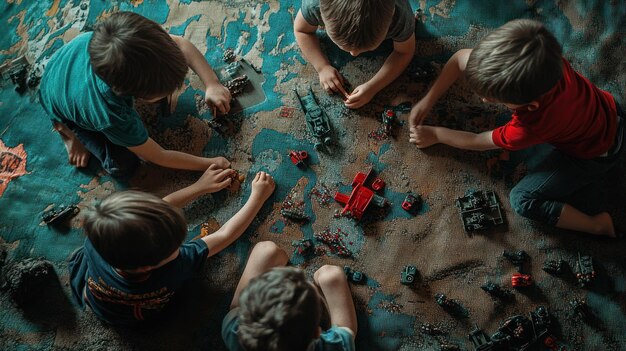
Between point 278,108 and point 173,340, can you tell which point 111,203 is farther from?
point 278,108

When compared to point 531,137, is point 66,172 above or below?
below

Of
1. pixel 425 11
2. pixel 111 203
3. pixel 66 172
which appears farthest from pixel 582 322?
pixel 66 172

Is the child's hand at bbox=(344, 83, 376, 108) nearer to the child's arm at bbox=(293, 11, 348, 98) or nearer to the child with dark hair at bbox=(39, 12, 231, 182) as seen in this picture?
the child's arm at bbox=(293, 11, 348, 98)

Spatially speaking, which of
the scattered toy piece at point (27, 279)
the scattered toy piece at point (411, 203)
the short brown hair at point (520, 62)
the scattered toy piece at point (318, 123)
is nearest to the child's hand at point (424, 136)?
the scattered toy piece at point (411, 203)

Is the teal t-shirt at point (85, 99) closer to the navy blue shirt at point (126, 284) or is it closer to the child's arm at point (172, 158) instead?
the child's arm at point (172, 158)

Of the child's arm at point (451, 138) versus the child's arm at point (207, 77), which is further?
the child's arm at point (207, 77)
